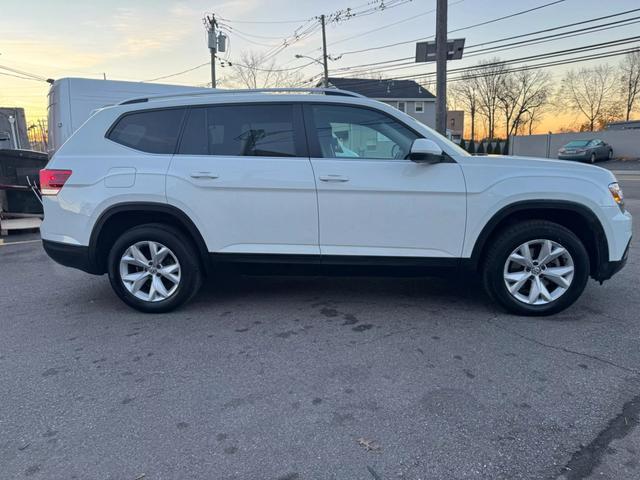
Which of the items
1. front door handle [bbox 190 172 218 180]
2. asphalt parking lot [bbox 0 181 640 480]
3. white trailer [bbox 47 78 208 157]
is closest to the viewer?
asphalt parking lot [bbox 0 181 640 480]

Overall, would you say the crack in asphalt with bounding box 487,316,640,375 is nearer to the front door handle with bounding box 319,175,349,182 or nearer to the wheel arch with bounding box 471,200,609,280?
the wheel arch with bounding box 471,200,609,280

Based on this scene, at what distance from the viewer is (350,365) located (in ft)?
10.2

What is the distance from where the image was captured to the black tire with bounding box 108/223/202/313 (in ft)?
13.3

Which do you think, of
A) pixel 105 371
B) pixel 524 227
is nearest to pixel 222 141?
pixel 105 371

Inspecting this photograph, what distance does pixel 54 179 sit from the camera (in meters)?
4.05

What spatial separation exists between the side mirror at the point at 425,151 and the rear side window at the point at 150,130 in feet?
7.05

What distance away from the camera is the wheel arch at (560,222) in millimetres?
3758

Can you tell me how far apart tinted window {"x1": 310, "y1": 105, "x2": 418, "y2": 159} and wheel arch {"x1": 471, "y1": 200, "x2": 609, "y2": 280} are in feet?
3.26

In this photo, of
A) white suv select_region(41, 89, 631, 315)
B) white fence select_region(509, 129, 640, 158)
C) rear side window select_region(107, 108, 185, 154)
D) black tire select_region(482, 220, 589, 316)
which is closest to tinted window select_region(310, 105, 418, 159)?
white suv select_region(41, 89, 631, 315)

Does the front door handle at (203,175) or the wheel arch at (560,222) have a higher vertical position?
the front door handle at (203,175)

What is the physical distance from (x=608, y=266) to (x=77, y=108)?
10150 millimetres

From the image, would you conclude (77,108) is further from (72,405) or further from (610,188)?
(610,188)

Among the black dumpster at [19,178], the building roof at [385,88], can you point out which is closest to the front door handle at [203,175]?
the black dumpster at [19,178]

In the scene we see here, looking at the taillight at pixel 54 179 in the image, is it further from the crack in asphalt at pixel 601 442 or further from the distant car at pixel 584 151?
the distant car at pixel 584 151
